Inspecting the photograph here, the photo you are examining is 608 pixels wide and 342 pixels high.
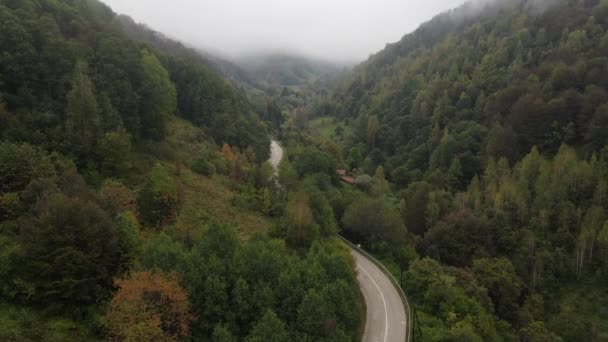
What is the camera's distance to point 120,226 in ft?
82.5

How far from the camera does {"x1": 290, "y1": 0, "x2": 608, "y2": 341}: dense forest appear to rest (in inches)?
1560

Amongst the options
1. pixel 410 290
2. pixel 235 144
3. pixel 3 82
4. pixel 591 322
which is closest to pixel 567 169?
pixel 591 322

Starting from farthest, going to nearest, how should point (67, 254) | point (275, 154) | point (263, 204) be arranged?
point (275, 154) < point (263, 204) < point (67, 254)

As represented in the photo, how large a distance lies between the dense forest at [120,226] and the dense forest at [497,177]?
36.7ft

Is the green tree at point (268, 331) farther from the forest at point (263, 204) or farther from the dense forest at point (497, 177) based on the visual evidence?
the dense forest at point (497, 177)

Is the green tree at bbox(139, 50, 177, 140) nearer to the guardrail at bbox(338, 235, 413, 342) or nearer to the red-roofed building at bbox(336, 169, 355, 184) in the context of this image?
the guardrail at bbox(338, 235, 413, 342)

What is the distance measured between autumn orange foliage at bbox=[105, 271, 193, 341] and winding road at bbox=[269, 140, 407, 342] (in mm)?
16117

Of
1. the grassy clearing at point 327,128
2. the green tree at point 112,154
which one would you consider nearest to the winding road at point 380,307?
the green tree at point 112,154

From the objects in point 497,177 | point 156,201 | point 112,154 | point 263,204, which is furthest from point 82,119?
point 497,177

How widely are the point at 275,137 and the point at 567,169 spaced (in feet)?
250

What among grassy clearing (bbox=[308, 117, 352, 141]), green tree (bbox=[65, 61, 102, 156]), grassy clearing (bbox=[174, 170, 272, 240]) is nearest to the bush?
grassy clearing (bbox=[174, 170, 272, 240])

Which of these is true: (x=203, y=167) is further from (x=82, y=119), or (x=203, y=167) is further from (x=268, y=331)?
(x=268, y=331)

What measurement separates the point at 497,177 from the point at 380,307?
134ft

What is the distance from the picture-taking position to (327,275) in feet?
91.3
